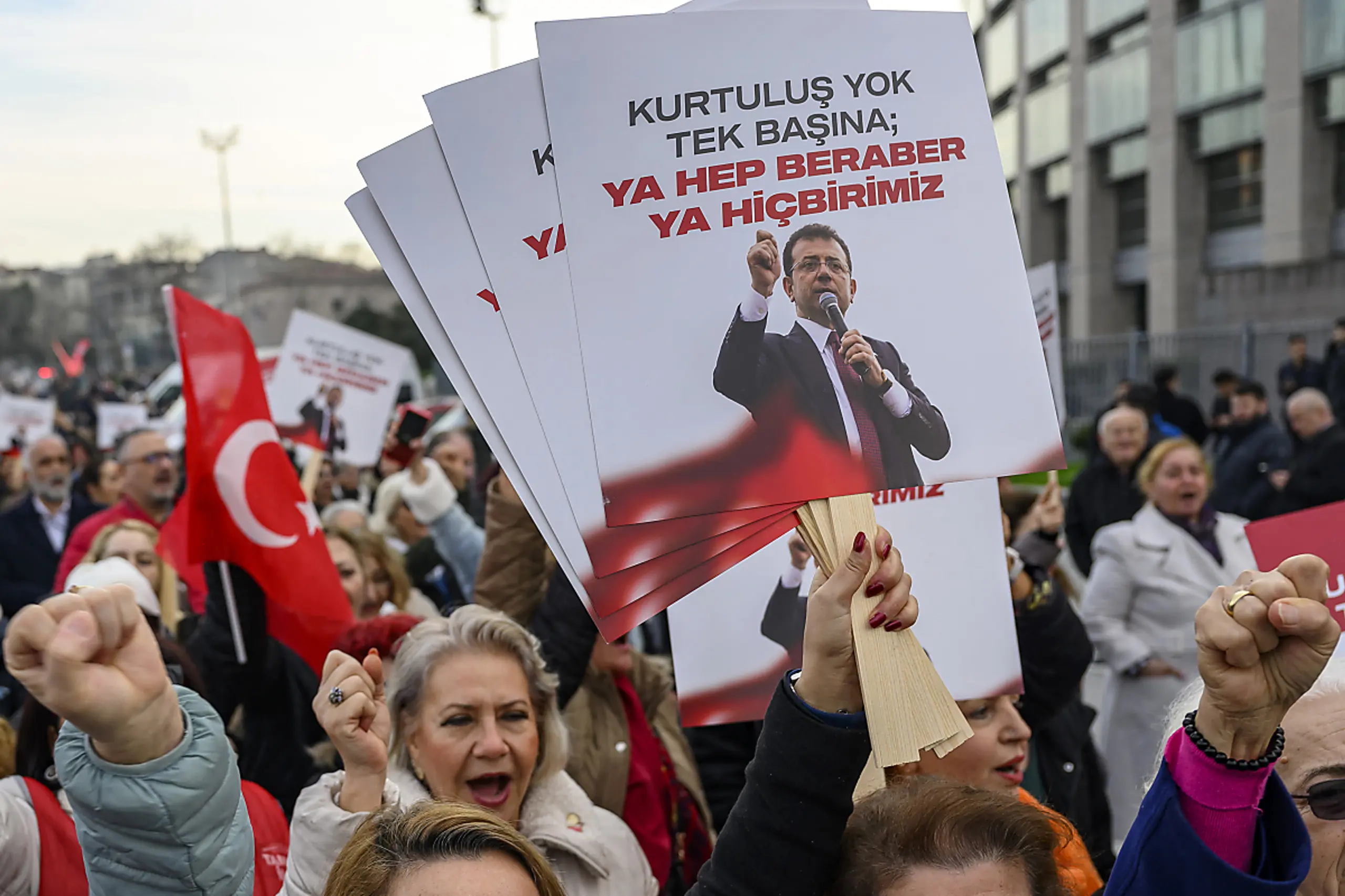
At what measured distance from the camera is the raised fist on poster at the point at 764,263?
192cm

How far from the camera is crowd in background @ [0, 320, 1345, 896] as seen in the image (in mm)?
1582

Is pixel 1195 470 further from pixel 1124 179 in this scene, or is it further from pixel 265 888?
pixel 1124 179

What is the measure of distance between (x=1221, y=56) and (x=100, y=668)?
2734 cm

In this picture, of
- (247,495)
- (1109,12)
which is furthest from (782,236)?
(1109,12)

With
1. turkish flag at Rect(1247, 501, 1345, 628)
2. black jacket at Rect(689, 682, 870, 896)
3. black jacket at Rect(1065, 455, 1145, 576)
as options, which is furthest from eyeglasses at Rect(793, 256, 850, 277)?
black jacket at Rect(1065, 455, 1145, 576)

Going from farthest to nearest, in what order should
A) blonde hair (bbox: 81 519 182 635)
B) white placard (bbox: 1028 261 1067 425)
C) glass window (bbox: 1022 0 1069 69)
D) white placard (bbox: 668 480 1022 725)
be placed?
glass window (bbox: 1022 0 1069 69)
white placard (bbox: 1028 261 1067 425)
blonde hair (bbox: 81 519 182 635)
white placard (bbox: 668 480 1022 725)

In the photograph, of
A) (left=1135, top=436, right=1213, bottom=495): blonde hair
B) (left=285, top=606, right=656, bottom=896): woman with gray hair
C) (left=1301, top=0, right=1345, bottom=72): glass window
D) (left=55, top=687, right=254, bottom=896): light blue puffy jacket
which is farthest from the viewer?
(left=1301, top=0, right=1345, bottom=72): glass window

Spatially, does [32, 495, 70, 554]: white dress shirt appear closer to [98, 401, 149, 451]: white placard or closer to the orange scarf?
the orange scarf

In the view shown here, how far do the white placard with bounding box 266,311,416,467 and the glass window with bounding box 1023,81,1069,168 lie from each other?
27.9 metres

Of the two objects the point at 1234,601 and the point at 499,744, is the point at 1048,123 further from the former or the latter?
the point at 1234,601

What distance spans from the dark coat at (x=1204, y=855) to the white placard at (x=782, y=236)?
1.76 ft

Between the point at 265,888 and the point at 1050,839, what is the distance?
5.23 feet

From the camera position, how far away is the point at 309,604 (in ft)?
12.1

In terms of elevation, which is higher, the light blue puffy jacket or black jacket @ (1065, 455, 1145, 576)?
the light blue puffy jacket
